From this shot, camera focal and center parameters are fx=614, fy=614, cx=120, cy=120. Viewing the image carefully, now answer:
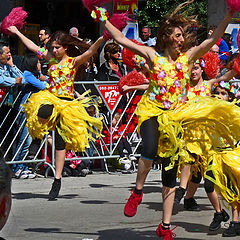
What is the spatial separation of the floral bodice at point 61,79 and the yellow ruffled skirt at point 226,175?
7.83 feet

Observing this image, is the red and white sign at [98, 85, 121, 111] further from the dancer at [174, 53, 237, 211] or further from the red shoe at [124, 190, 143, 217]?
the red shoe at [124, 190, 143, 217]

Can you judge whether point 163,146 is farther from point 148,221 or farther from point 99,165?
point 99,165

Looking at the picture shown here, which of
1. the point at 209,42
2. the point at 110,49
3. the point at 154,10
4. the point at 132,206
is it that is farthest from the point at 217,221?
the point at 154,10

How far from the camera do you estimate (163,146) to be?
16.3 feet

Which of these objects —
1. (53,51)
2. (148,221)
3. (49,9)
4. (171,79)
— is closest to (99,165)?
(53,51)

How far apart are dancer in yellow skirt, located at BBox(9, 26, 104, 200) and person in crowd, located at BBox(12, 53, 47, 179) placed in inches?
56.2

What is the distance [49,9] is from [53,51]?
346 inches

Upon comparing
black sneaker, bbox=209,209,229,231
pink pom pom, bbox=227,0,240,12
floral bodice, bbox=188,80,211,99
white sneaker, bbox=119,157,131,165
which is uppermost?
pink pom pom, bbox=227,0,240,12

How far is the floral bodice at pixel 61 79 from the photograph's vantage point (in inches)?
272

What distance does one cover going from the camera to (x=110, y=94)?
29.8 feet

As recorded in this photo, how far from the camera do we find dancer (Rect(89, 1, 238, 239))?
490 cm

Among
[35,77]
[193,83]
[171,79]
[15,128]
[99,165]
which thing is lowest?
[99,165]

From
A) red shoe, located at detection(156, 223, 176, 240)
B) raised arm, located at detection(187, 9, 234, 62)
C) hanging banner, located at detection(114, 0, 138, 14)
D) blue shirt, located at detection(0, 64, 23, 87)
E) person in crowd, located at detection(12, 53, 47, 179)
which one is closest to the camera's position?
red shoe, located at detection(156, 223, 176, 240)

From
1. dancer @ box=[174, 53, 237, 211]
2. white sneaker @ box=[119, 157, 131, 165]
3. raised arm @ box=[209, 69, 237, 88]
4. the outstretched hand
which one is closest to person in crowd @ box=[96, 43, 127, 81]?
white sneaker @ box=[119, 157, 131, 165]
